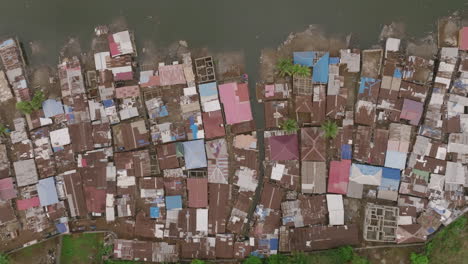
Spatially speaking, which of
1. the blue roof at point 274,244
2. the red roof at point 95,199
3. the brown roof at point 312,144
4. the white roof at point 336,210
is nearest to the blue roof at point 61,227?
the red roof at point 95,199

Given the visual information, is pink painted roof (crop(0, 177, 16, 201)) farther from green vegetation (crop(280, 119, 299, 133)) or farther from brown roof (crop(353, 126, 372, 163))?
brown roof (crop(353, 126, 372, 163))

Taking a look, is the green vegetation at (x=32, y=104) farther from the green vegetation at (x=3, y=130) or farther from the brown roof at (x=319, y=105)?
the brown roof at (x=319, y=105)

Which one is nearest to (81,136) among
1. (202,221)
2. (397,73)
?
(202,221)

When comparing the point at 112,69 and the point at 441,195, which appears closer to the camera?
the point at 441,195

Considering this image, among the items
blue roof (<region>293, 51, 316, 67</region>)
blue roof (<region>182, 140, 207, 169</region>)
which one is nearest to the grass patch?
blue roof (<region>182, 140, 207, 169</region>)

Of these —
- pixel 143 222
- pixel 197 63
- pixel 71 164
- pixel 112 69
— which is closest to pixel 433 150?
pixel 197 63

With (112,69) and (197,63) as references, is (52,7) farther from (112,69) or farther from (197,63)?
(197,63)
